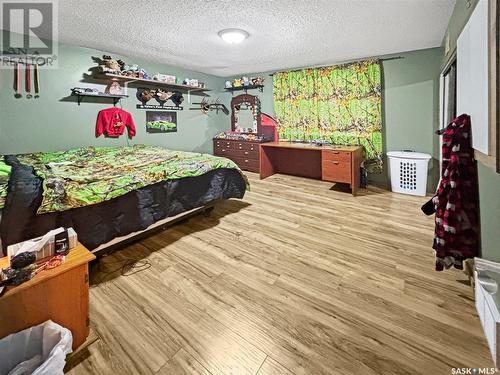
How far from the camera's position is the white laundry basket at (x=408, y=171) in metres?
3.69

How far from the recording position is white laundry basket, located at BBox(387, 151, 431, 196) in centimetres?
369

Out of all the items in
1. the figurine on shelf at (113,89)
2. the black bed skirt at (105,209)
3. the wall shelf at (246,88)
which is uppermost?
the wall shelf at (246,88)

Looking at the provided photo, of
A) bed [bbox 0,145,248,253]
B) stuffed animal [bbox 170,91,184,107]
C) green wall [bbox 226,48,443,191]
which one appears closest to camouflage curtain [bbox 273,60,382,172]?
green wall [bbox 226,48,443,191]

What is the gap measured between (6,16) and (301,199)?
4175 mm

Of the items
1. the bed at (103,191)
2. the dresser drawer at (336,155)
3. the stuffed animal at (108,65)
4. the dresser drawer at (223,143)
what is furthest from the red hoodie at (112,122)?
the dresser drawer at (336,155)

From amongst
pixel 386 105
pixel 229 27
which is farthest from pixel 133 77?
pixel 386 105

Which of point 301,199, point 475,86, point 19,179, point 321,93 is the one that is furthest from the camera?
point 321,93

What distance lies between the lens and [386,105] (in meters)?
4.20

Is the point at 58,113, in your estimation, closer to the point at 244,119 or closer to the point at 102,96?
the point at 102,96

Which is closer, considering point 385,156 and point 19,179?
point 19,179

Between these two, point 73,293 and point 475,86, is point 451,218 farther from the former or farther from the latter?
point 73,293

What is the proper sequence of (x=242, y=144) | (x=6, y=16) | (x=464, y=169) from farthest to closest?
(x=242, y=144) < (x=6, y=16) < (x=464, y=169)

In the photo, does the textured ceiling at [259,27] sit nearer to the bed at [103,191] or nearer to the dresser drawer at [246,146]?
the bed at [103,191]

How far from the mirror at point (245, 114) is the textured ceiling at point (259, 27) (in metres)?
1.51
